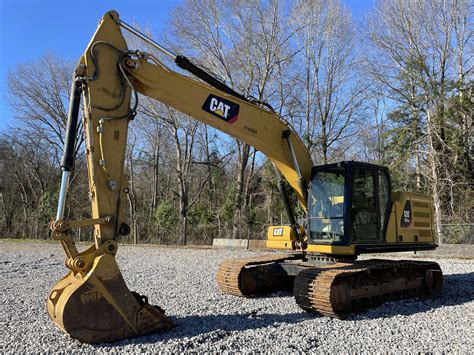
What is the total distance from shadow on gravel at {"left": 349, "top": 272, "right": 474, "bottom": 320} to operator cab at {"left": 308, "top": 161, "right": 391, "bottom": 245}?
1.10 meters

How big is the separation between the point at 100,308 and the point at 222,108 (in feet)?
11.1

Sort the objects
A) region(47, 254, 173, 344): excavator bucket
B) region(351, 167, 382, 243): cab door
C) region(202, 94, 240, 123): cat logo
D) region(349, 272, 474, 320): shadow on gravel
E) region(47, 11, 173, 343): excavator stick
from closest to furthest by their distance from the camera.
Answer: region(47, 254, 173, 344): excavator bucket
region(47, 11, 173, 343): excavator stick
region(202, 94, 240, 123): cat logo
region(349, 272, 474, 320): shadow on gravel
region(351, 167, 382, 243): cab door

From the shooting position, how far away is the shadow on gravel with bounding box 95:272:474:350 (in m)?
4.80

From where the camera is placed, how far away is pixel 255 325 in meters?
5.52

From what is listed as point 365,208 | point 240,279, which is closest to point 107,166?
point 240,279

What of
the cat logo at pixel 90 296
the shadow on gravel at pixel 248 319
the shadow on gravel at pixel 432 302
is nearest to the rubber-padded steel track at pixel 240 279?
the shadow on gravel at pixel 248 319

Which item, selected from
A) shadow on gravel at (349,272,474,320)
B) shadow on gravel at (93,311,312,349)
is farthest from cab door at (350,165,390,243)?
shadow on gravel at (93,311,312,349)

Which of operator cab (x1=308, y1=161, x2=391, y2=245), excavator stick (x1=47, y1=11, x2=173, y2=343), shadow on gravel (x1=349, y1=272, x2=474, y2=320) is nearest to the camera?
excavator stick (x1=47, y1=11, x2=173, y2=343)

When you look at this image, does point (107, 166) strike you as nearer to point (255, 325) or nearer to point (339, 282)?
point (255, 325)

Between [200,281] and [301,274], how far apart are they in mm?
3431

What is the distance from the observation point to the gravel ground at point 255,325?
15.2 ft

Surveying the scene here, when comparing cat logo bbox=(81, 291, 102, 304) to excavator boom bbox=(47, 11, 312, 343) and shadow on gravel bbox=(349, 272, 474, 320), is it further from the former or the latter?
shadow on gravel bbox=(349, 272, 474, 320)

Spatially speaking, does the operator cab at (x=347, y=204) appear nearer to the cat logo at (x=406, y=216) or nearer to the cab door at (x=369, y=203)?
the cab door at (x=369, y=203)

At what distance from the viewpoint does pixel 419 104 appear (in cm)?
2402
